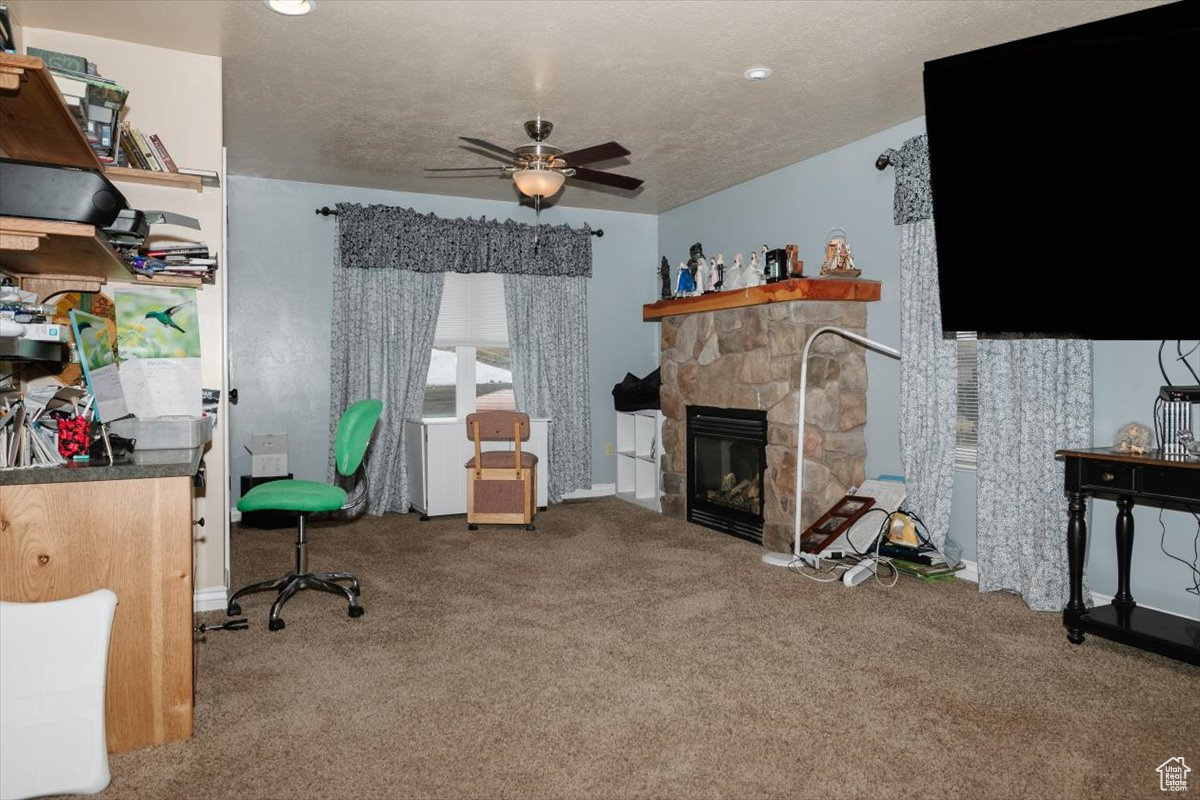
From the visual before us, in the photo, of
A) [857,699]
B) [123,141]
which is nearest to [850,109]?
[857,699]

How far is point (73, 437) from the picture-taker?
2156 millimetres

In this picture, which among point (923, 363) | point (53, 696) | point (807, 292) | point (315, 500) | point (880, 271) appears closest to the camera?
point (53, 696)

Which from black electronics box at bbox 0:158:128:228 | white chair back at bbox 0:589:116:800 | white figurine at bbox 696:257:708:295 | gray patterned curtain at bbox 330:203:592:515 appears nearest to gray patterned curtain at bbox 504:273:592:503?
gray patterned curtain at bbox 330:203:592:515

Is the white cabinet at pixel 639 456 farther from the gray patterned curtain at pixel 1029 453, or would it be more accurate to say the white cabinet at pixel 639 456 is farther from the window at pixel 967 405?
the gray patterned curtain at pixel 1029 453

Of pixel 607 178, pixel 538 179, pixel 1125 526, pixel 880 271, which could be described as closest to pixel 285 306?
pixel 538 179

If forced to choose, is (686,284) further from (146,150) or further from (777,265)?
(146,150)

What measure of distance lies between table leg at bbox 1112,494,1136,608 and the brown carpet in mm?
215

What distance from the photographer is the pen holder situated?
2148mm

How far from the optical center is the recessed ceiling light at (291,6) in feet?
8.98

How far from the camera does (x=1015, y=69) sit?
2.58 m

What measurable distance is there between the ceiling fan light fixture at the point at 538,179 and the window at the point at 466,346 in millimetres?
2276

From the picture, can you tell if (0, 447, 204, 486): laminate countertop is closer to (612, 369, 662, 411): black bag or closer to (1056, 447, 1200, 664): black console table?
(1056, 447, 1200, 664): black console table

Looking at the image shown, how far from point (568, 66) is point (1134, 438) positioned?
280 centimetres

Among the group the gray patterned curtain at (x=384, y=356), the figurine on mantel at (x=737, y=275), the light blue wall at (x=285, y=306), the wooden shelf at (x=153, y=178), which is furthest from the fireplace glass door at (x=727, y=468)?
the wooden shelf at (x=153, y=178)
